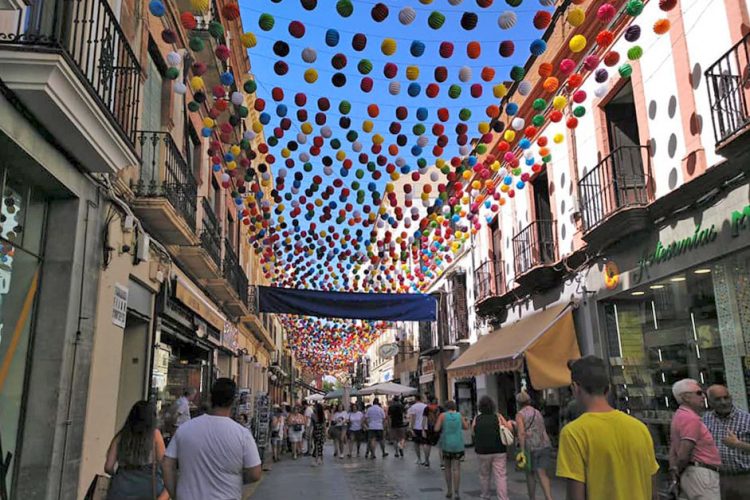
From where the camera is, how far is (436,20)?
659cm

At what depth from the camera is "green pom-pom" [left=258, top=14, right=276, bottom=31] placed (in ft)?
21.3

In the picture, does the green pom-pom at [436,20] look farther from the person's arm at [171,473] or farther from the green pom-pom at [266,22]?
the person's arm at [171,473]

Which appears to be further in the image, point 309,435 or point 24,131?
point 309,435

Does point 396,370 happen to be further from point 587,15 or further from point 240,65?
point 587,15

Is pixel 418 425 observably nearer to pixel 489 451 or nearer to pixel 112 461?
pixel 489 451

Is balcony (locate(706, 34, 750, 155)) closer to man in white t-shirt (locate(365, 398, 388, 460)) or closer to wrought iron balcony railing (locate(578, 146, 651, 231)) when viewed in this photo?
wrought iron balcony railing (locate(578, 146, 651, 231))

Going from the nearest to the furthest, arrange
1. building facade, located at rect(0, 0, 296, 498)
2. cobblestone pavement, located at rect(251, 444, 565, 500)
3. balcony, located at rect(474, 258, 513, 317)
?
building facade, located at rect(0, 0, 296, 498) < cobblestone pavement, located at rect(251, 444, 565, 500) < balcony, located at rect(474, 258, 513, 317)

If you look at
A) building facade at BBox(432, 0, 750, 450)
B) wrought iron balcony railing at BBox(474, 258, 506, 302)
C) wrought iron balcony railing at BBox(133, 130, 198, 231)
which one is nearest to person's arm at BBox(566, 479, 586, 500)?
building facade at BBox(432, 0, 750, 450)

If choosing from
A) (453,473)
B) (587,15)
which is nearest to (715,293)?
(453,473)

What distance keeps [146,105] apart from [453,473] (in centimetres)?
721

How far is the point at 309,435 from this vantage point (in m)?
19.3

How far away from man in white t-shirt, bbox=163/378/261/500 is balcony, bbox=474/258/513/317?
12494 millimetres

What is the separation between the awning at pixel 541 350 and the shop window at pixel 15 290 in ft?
25.7

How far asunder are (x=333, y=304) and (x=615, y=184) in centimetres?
760
